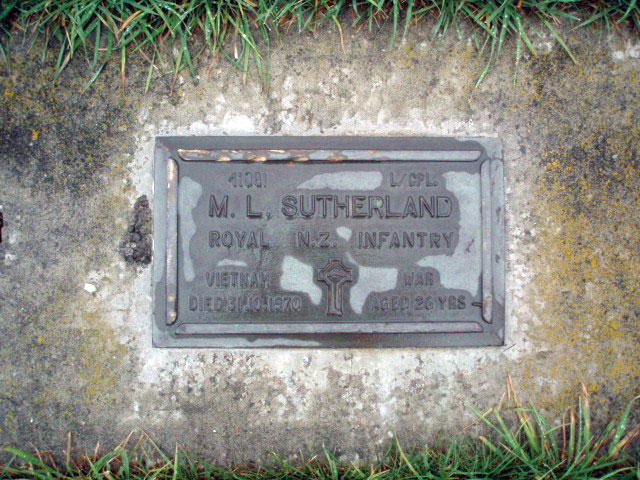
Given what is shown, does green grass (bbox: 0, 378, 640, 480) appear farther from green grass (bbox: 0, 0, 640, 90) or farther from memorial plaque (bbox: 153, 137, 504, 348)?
green grass (bbox: 0, 0, 640, 90)

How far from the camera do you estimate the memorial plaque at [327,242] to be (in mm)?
1599

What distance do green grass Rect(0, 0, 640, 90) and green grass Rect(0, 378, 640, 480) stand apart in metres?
1.41

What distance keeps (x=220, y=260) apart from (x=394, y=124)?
90 centimetres

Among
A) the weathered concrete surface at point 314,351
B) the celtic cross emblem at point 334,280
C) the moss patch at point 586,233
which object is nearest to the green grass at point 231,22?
the weathered concrete surface at point 314,351

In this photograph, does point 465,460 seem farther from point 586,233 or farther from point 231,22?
point 231,22

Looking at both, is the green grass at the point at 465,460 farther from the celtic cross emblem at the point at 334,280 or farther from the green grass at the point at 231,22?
the green grass at the point at 231,22

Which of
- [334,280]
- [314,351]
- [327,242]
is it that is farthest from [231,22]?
[314,351]

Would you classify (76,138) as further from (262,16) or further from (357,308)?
(357,308)

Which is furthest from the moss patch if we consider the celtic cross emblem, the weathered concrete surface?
the celtic cross emblem

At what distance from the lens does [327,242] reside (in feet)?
5.29

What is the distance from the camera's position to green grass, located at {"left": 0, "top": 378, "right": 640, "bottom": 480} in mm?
1514

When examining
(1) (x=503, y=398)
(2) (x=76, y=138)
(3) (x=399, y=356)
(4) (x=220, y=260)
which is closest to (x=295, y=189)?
(4) (x=220, y=260)

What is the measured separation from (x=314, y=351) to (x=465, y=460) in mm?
723

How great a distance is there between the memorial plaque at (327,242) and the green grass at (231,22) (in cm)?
37
